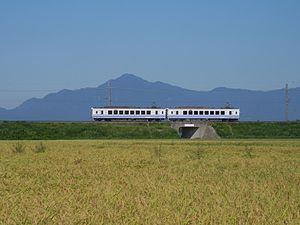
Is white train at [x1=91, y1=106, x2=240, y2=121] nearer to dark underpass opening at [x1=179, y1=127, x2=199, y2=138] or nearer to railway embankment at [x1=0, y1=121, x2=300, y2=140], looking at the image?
dark underpass opening at [x1=179, y1=127, x2=199, y2=138]

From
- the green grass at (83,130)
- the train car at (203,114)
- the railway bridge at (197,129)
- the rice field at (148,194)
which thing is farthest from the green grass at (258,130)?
the rice field at (148,194)

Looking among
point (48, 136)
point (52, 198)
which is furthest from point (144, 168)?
point (48, 136)

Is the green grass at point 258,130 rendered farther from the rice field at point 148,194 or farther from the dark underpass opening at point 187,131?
the rice field at point 148,194

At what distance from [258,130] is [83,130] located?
75.3 ft

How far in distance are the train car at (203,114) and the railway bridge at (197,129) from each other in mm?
5974

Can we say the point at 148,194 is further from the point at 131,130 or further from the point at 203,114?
the point at 203,114

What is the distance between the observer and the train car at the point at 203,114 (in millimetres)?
88875

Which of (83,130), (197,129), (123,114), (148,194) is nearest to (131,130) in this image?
(83,130)

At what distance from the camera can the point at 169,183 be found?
17.4 m

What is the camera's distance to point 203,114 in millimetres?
88938

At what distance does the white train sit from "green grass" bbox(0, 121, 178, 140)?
8.41m

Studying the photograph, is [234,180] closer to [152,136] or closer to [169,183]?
[169,183]

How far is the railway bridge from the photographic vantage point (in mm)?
77000

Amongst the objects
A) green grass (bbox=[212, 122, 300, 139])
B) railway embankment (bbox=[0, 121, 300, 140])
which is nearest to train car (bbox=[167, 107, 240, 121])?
green grass (bbox=[212, 122, 300, 139])
